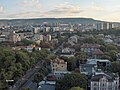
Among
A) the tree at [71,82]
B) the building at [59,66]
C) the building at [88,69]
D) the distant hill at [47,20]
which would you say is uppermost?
the tree at [71,82]

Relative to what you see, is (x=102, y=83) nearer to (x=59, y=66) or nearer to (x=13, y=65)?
(x=59, y=66)

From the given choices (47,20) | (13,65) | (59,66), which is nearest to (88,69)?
(59,66)

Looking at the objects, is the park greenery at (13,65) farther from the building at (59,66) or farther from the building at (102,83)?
the building at (102,83)

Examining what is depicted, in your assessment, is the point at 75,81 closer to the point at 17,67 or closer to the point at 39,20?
the point at 17,67

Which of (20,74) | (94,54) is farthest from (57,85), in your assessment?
(94,54)

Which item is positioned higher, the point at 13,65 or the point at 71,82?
the point at 71,82

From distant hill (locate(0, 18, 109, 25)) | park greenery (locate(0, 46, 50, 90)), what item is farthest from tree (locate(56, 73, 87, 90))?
distant hill (locate(0, 18, 109, 25))

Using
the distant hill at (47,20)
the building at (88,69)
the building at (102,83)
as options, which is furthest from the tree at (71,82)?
the distant hill at (47,20)

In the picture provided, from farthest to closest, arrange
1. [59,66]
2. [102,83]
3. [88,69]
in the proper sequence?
[59,66] < [88,69] < [102,83]
